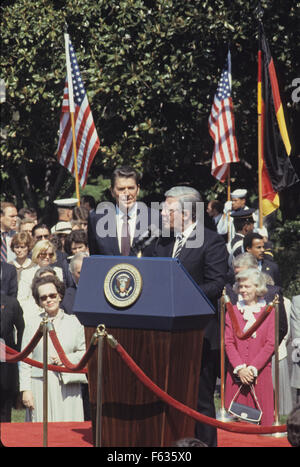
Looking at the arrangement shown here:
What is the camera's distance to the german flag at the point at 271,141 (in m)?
15.0

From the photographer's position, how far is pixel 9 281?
1011 centimetres

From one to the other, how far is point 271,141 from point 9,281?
6.41 metres

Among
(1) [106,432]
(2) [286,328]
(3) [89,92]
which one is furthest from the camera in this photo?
(3) [89,92]

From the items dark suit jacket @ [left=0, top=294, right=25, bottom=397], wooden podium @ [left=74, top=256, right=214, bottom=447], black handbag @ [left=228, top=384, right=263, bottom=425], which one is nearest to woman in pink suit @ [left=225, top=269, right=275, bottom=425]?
black handbag @ [left=228, top=384, right=263, bottom=425]

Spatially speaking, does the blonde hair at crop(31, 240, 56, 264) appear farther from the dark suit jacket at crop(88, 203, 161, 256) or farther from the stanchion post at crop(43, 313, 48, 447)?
the stanchion post at crop(43, 313, 48, 447)

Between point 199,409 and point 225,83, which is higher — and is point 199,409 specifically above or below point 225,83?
below

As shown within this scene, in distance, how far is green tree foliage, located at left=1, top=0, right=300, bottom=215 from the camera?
1981 cm

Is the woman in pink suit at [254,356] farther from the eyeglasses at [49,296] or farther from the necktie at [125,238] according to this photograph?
the necktie at [125,238]

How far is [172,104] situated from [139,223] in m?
13.5

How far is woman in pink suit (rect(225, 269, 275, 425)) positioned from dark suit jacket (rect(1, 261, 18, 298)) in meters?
2.13

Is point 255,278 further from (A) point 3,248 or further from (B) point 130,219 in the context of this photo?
(A) point 3,248

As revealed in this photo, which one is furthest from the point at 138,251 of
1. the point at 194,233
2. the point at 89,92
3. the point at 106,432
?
the point at 89,92

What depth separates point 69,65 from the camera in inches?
613

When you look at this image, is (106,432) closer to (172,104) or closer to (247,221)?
(247,221)
